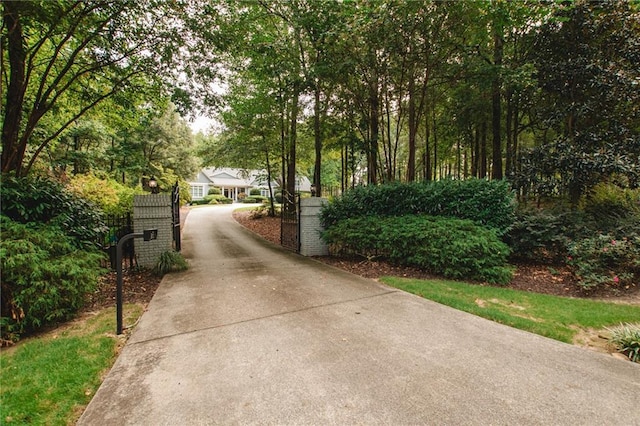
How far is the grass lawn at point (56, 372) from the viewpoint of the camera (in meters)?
1.92

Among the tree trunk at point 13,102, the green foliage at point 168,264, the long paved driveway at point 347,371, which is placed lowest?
the long paved driveway at point 347,371

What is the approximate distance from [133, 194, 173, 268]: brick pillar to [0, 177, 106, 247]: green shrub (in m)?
0.96

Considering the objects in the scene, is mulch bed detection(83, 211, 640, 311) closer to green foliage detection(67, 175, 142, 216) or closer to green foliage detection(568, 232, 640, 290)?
green foliage detection(568, 232, 640, 290)

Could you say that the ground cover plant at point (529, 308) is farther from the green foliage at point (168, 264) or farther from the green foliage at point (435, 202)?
the green foliage at point (168, 264)

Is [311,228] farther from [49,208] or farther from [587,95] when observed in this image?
[587,95]

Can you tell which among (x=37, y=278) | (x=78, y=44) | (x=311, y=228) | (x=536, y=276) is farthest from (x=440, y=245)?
(x=78, y=44)

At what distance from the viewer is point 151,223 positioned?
594 centimetres

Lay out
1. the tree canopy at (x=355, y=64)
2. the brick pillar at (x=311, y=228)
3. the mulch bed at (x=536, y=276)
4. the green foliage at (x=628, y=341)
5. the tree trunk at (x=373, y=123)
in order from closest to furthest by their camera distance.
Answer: the green foliage at (x=628, y=341)
the mulch bed at (x=536, y=276)
the tree canopy at (x=355, y=64)
the brick pillar at (x=311, y=228)
the tree trunk at (x=373, y=123)

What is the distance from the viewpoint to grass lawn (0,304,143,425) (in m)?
1.92

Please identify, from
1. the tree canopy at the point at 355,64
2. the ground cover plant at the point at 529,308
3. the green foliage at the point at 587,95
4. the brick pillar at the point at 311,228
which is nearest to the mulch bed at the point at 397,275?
the ground cover plant at the point at 529,308

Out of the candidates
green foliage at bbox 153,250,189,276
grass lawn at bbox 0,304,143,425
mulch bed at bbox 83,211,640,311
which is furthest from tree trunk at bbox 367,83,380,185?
grass lawn at bbox 0,304,143,425

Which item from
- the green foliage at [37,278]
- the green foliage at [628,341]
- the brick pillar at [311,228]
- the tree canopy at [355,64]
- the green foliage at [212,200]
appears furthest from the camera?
the green foliage at [212,200]

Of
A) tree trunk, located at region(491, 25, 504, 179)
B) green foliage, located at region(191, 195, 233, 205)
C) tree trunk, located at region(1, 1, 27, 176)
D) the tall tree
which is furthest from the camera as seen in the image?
green foliage, located at region(191, 195, 233, 205)

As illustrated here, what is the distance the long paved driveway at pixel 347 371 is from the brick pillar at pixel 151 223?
88.8 inches
